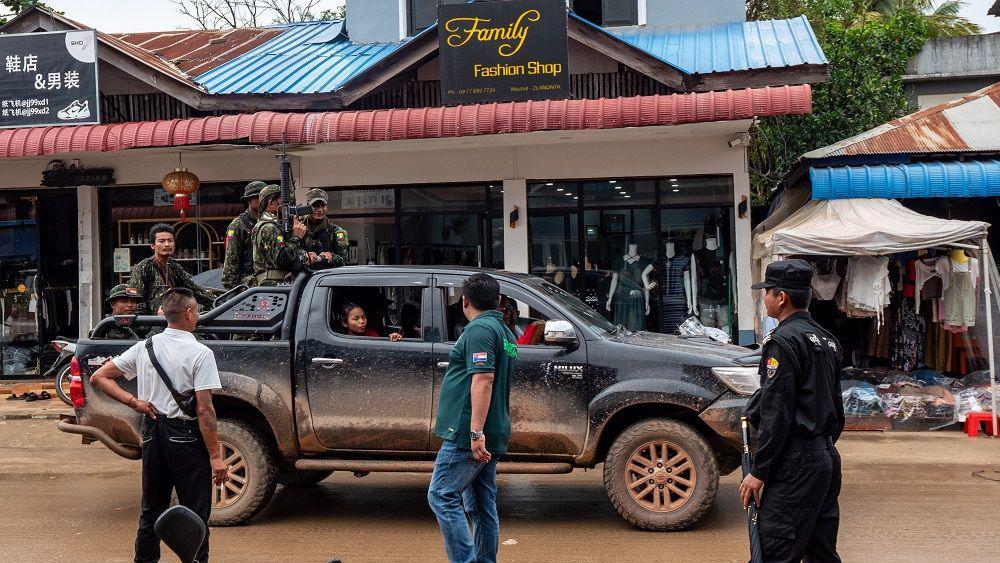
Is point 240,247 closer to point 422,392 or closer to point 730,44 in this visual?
point 422,392

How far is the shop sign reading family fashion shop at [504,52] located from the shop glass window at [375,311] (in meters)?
5.70

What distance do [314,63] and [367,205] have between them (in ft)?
8.47

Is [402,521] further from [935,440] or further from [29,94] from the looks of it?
[29,94]

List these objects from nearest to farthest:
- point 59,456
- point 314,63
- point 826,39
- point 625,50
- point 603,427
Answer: point 603,427 < point 59,456 < point 625,50 < point 314,63 < point 826,39

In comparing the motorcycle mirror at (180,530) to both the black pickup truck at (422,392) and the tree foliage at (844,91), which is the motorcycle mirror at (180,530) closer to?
the black pickup truck at (422,392)

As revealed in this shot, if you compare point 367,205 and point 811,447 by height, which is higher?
point 367,205

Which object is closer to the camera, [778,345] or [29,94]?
[778,345]

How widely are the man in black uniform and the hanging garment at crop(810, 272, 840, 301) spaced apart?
24.9 feet

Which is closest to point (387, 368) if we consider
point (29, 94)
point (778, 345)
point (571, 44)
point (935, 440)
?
point (778, 345)

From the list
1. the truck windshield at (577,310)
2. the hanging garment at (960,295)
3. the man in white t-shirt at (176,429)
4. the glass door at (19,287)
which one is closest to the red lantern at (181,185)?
the glass door at (19,287)

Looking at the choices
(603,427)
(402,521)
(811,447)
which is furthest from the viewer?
(402,521)

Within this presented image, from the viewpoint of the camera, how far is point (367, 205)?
1391 centimetres

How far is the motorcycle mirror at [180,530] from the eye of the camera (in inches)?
87.5

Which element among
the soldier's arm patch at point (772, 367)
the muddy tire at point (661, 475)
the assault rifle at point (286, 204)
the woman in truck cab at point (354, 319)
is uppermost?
the assault rifle at point (286, 204)
